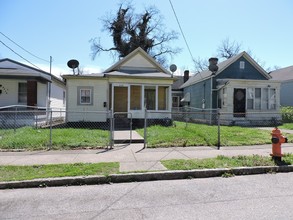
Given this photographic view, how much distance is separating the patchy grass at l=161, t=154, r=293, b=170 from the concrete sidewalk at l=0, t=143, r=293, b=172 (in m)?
0.39

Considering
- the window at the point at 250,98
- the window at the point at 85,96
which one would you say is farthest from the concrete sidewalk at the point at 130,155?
the window at the point at 250,98

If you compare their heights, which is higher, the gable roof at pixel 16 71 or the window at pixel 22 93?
the gable roof at pixel 16 71

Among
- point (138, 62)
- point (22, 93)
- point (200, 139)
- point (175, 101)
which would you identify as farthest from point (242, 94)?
point (22, 93)

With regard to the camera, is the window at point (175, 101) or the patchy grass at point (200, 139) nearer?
the patchy grass at point (200, 139)

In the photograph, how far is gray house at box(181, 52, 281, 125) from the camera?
19.5 meters

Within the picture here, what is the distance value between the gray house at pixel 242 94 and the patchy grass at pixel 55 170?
12534 millimetres

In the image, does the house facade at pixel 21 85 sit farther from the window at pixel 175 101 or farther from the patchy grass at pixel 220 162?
the window at pixel 175 101

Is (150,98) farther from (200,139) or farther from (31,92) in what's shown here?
(200,139)

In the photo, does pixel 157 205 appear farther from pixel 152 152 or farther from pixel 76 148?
pixel 76 148

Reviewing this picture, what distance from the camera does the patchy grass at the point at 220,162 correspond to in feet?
22.2

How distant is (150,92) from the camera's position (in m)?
19.6

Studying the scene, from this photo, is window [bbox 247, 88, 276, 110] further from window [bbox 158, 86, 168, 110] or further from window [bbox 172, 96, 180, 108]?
window [bbox 172, 96, 180, 108]

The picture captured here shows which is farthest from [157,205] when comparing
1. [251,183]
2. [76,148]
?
[76,148]

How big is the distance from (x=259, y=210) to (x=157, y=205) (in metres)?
1.62
